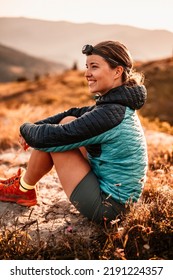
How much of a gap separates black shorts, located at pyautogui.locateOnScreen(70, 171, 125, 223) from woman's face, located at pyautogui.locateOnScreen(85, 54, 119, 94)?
59cm

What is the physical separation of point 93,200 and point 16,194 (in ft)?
2.49

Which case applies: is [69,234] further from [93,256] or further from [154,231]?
[154,231]

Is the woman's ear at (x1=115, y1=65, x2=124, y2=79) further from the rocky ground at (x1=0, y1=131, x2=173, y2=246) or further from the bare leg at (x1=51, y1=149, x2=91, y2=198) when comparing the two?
the rocky ground at (x1=0, y1=131, x2=173, y2=246)

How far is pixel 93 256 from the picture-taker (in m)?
2.22

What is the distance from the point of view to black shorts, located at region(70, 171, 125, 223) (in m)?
2.44

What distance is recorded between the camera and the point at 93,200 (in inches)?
96.2

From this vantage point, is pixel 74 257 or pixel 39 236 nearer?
pixel 74 257

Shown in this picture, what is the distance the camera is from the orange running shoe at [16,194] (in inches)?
114

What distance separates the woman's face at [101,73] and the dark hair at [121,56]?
4 cm

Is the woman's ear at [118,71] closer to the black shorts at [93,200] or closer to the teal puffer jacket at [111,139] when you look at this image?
the teal puffer jacket at [111,139]

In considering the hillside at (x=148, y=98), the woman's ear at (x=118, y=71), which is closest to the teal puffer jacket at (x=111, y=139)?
the woman's ear at (x=118, y=71)

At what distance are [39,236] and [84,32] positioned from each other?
536 cm
